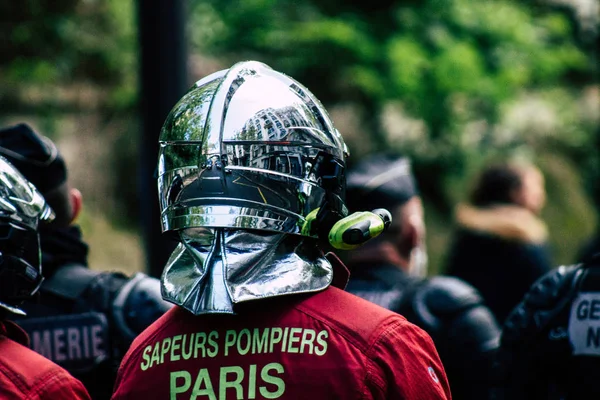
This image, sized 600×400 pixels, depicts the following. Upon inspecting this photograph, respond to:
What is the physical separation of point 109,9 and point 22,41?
2.89 feet

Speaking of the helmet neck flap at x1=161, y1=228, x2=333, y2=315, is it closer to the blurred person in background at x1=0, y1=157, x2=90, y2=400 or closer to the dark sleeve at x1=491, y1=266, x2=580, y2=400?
the blurred person in background at x1=0, y1=157, x2=90, y2=400

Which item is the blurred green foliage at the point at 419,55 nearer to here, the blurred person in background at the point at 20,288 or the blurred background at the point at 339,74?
the blurred background at the point at 339,74

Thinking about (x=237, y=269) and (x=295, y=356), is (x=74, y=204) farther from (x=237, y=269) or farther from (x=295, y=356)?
(x=295, y=356)

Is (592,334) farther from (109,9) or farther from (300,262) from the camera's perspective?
(109,9)

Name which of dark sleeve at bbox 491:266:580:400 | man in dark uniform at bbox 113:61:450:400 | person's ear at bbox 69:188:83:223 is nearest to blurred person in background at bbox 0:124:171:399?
person's ear at bbox 69:188:83:223

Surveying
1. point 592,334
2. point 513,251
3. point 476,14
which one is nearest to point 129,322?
point 592,334

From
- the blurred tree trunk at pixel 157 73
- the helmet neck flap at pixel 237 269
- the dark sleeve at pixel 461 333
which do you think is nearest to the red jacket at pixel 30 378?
the helmet neck flap at pixel 237 269

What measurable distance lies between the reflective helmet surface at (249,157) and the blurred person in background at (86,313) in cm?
80

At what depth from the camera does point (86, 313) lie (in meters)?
2.88

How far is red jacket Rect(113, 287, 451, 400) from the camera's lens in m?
1.82

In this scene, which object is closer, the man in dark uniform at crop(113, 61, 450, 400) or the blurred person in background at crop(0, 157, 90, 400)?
the man in dark uniform at crop(113, 61, 450, 400)

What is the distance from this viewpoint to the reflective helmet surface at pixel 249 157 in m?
2.01

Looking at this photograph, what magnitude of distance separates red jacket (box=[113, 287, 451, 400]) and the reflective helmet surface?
0.68 feet

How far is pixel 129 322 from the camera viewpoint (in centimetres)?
286
